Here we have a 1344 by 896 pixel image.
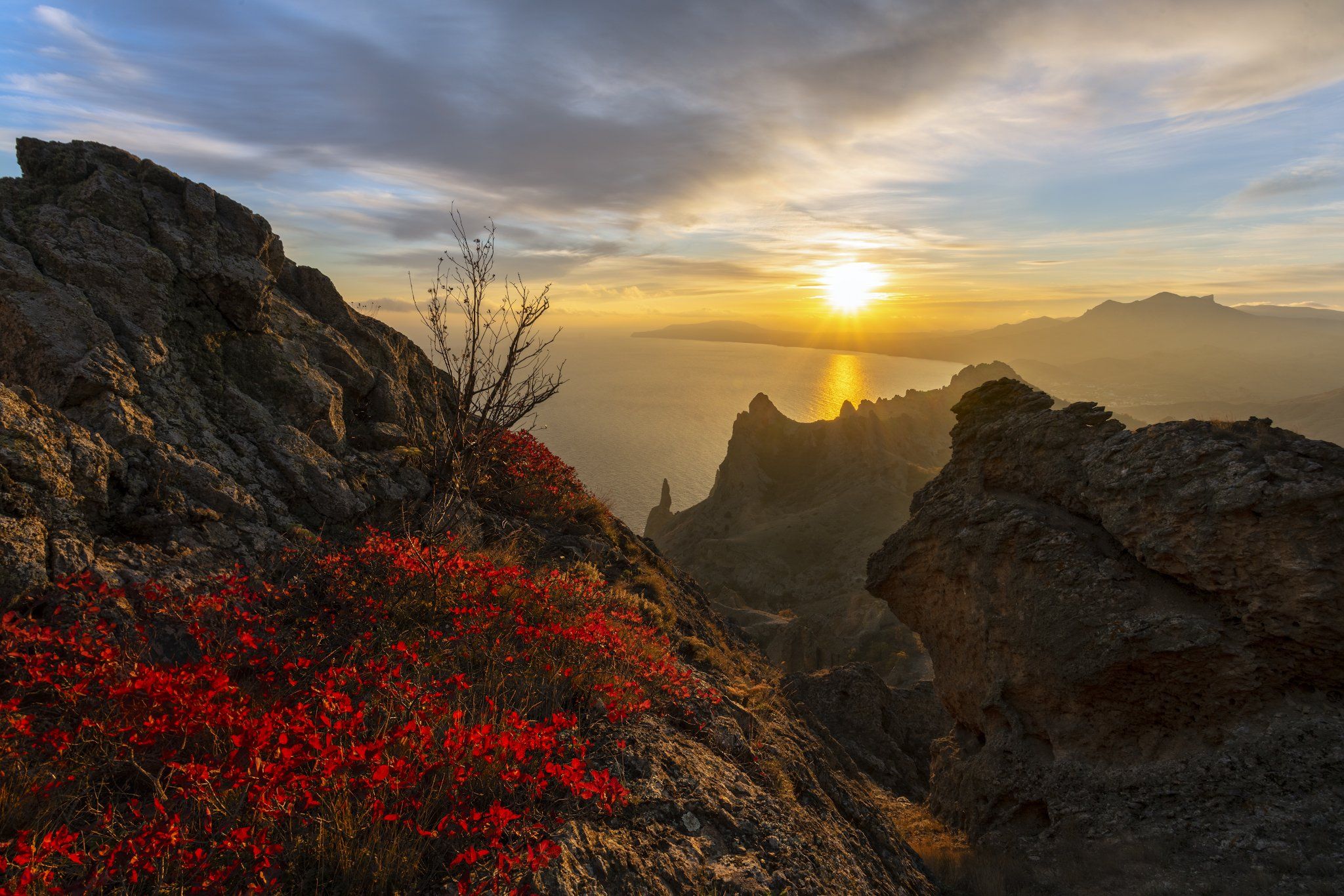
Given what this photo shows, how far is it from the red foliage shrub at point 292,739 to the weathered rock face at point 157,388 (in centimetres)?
105

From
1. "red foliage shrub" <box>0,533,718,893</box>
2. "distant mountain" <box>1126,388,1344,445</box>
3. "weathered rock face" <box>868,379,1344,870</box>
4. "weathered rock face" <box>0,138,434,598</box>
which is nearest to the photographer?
"red foliage shrub" <box>0,533,718,893</box>

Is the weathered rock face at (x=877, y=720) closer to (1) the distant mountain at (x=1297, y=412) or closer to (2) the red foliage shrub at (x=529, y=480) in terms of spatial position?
(2) the red foliage shrub at (x=529, y=480)

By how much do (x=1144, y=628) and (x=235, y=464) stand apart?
13.6m

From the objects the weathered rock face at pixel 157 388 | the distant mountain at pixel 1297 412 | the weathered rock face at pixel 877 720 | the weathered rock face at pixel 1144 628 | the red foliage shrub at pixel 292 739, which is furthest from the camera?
the distant mountain at pixel 1297 412

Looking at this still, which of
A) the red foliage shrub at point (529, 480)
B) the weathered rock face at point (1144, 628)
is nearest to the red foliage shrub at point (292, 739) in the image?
the red foliage shrub at point (529, 480)

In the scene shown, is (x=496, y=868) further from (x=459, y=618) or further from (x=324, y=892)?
(x=459, y=618)

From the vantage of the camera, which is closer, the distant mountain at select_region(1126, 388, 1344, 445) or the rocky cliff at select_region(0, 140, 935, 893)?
the rocky cliff at select_region(0, 140, 935, 893)

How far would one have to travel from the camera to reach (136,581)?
5938 mm

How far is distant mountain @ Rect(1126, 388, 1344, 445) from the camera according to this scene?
12548cm

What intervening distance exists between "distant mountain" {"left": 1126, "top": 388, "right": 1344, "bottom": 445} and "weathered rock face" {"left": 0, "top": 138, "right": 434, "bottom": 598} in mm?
133371

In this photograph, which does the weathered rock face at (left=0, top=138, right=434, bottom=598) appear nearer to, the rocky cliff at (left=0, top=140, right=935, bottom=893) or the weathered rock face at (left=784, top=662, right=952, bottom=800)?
the rocky cliff at (left=0, top=140, right=935, bottom=893)

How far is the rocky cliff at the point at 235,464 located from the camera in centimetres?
527

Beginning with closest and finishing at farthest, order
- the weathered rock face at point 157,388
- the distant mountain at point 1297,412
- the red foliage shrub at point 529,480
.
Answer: the weathered rock face at point 157,388
the red foliage shrub at point 529,480
the distant mountain at point 1297,412

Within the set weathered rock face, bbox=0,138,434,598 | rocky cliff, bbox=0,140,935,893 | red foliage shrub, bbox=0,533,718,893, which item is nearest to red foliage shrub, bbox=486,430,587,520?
rocky cliff, bbox=0,140,935,893
